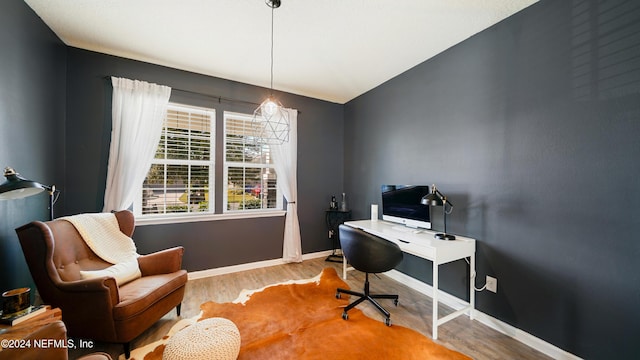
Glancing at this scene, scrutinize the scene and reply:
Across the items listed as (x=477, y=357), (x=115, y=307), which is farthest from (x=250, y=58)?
(x=477, y=357)

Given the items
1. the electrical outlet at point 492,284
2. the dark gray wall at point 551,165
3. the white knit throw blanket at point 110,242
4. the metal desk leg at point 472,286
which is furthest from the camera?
the metal desk leg at point 472,286

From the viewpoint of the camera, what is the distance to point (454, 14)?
78.5 inches

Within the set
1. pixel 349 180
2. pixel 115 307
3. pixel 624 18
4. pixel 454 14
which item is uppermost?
pixel 454 14

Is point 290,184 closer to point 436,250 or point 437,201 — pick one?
point 437,201

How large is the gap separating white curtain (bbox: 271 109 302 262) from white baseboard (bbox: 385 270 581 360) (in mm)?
1654

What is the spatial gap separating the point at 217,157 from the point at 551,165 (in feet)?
11.7

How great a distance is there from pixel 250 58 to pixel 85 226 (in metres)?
2.36

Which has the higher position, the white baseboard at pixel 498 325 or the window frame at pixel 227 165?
the window frame at pixel 227 165

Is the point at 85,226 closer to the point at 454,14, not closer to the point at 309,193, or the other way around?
the point at 309,193

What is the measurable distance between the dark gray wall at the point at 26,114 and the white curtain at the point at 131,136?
1.46ft

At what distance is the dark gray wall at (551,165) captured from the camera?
4.77 feet

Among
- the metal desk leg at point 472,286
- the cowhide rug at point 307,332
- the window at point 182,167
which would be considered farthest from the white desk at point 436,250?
the window at point 182,167

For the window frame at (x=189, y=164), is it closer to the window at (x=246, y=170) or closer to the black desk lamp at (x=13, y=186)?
the window at (x=246, y=170)

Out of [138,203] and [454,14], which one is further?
[138,203]
